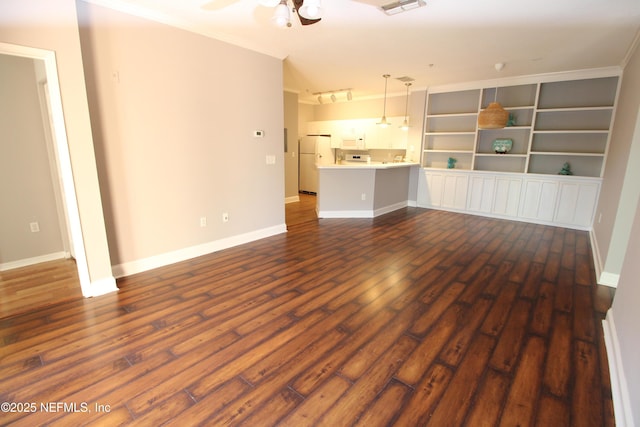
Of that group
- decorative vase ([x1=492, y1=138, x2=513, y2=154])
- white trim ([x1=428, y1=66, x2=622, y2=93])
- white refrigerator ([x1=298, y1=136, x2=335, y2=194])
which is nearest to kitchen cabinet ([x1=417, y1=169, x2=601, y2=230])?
decorative vase ([x1=492, y1=138, x2=513, y2=154])

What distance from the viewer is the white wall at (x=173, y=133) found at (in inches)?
115

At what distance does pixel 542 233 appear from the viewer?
5.00 metres

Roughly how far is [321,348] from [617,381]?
1.74 m

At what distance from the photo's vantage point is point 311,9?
6.30 feet

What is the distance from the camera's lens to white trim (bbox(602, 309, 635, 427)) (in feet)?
4.89

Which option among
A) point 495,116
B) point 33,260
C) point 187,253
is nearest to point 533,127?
point 495,116

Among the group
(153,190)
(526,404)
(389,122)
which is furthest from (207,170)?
(389,122)

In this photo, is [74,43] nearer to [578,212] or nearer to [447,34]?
[447,34]

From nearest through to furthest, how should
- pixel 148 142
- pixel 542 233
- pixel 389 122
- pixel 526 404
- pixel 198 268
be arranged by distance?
pixel 526 404
pixel 148 142
pixel 198 268
pixel 542 233
pixel 389 122

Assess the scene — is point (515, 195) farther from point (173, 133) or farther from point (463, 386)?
point (173, 133)

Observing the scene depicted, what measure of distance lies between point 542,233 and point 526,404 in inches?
169

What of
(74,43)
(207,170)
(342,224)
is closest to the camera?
(74,43)

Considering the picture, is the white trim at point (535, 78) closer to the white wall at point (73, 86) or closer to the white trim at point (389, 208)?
the white trim at point (389, 208)

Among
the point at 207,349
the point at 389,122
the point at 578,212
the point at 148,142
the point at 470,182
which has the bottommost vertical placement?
the point at 207,349
